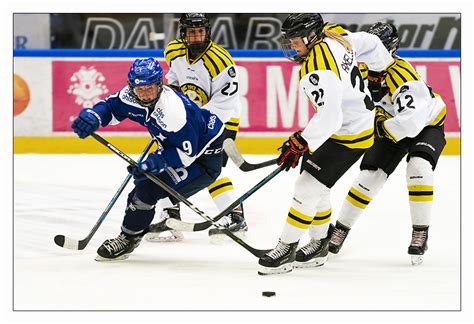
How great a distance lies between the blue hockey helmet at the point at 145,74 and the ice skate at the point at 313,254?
946mm

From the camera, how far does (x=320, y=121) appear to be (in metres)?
3.61

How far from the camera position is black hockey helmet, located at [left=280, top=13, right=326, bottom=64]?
12.0ft

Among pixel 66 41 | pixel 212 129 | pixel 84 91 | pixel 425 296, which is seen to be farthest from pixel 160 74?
pixel 66 41

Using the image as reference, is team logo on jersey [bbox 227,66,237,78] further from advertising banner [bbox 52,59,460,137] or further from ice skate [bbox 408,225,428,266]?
advertising banner [bbox 52,59,460,137]

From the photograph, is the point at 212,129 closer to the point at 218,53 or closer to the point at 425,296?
the point at 218,53

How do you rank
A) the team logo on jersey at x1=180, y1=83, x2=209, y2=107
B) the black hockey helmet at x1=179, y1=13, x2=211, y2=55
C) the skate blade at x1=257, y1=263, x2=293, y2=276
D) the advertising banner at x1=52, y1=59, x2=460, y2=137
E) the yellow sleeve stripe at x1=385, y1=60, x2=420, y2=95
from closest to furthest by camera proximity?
the skate blade at x1=257, y1=263, x2=293, y2=276, the yellow sleeve stripe at x1=385, y1=60, x2=420, y2=95, the black hockey helmet at x1=179, y1=13, x2=211, y2=55, the team logo on jersey at x1=180, y1=83, x2=209, y2=107, the advertising banner at x1=52, y1=59, x2=460, y2=137

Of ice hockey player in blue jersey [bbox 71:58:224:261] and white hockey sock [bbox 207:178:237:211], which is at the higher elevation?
ice hockey player in blue jersey [bbox 71:58:224:261]

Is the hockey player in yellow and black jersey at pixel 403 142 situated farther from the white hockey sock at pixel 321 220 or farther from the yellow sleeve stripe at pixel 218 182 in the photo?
the yellow sleeve stripe at pixel 218 182

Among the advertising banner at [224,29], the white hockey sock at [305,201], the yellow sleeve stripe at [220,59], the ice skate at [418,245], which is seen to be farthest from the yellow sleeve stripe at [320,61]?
the advertising banner at [224,29]

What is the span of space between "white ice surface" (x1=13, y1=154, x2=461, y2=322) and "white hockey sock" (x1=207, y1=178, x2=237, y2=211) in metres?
0.20

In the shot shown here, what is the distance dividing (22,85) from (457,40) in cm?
369

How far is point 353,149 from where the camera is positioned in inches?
150

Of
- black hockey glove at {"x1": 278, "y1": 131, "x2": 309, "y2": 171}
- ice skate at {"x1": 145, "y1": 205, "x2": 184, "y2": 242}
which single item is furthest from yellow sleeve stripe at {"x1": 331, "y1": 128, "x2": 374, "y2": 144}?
ice skate at {"x1": 145, "y1": 205, "x2": 184, "y2": 242}

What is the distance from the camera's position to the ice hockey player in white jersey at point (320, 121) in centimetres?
361
